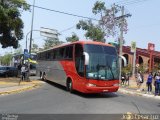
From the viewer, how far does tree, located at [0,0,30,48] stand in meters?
37.3

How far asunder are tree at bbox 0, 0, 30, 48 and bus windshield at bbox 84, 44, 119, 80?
17.8 metres

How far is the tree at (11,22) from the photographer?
37312 mm

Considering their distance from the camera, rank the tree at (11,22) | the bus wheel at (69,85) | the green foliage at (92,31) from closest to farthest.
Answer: the bus wheel at (69,85)
the tree at (11,22)
the green foliage at (92,31)

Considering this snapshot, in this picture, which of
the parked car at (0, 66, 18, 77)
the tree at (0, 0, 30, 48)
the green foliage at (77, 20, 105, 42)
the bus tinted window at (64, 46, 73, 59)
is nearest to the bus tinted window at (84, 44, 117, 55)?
the bus tinted window at (64, 46, 73, 59)

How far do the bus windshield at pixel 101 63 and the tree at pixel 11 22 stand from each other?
1782 centimetres

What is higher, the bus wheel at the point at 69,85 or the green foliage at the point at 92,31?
the green foliage at the point at 92,31

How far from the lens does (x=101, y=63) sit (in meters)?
20.0

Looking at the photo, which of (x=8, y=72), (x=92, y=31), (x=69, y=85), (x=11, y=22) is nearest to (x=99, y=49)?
(x=69, y=85)

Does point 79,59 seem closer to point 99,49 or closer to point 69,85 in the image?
point 99,49

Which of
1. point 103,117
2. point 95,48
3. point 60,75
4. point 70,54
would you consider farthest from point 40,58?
point 103,117

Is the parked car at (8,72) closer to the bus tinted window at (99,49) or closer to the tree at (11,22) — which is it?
the tree at (11,22)

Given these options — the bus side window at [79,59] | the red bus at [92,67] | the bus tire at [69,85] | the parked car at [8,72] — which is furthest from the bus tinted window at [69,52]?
the parked car at [8,72]

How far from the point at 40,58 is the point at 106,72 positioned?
55.8 feet

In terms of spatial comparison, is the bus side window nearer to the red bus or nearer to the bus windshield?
the red bus
